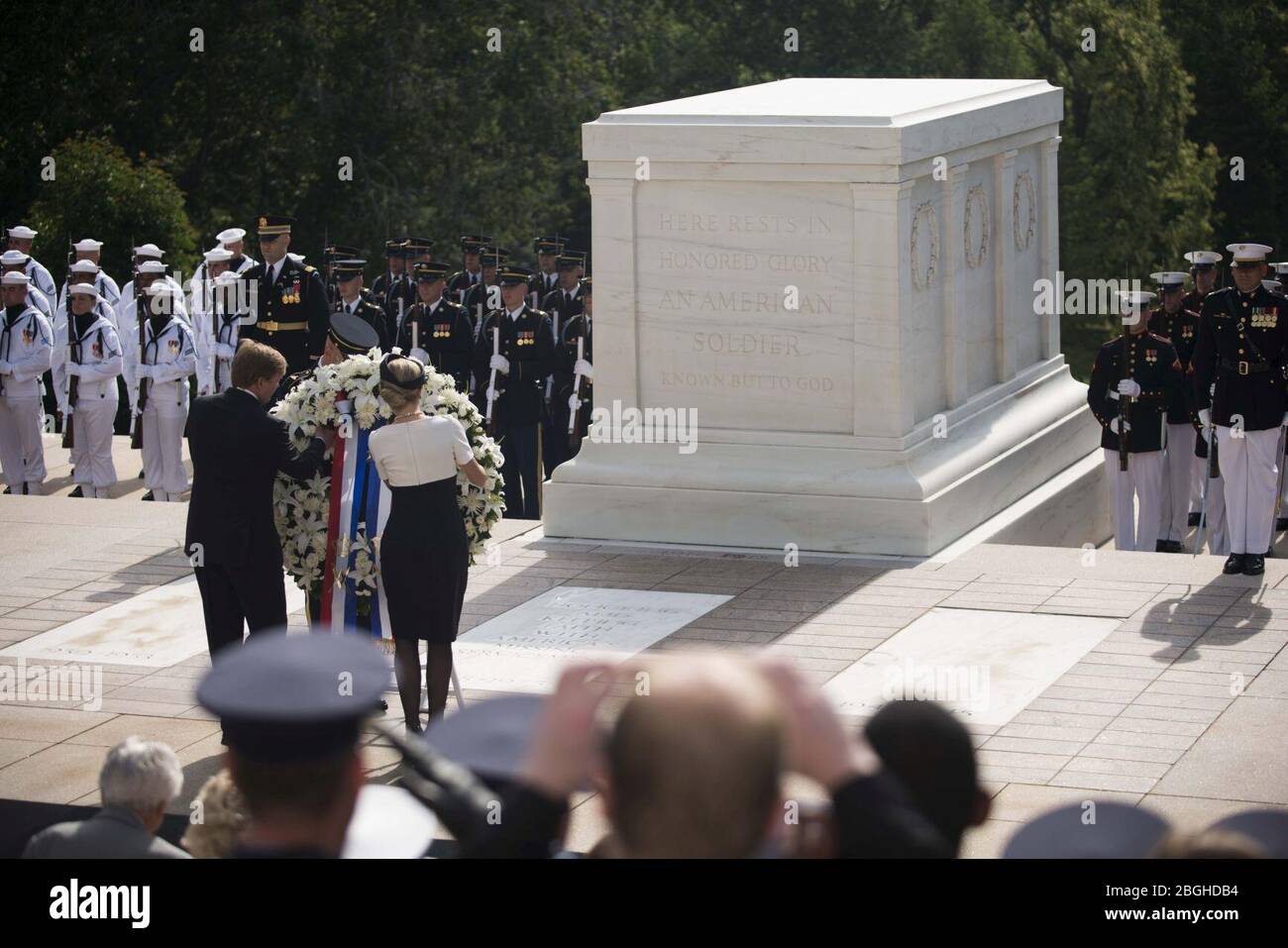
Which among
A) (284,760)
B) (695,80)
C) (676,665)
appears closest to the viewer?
(676,665)

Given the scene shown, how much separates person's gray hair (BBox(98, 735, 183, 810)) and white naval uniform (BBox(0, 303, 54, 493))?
10.8 m

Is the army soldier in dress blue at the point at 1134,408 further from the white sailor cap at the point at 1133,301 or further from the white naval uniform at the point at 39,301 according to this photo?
the white naval uniform at the point at 39,301

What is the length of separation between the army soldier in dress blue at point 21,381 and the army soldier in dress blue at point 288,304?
192 centimetres

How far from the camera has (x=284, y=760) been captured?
8.85ft

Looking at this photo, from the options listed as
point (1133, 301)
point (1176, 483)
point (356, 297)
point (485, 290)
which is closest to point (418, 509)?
point (1133, 301)

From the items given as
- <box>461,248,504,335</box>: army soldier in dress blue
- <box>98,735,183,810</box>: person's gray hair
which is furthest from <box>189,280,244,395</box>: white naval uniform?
<box>98,735,183,810</box>: person's gray hair

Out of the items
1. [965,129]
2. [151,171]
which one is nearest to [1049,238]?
[965,129]

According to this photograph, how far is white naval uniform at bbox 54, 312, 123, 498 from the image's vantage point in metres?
14.1

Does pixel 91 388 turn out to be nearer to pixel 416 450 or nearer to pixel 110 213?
pixel 110 213

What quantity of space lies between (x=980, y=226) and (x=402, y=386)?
228 inches

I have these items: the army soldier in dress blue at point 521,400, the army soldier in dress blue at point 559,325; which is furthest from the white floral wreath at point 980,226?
the army soldier in dress blue at point 559,325

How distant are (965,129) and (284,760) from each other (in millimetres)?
9558

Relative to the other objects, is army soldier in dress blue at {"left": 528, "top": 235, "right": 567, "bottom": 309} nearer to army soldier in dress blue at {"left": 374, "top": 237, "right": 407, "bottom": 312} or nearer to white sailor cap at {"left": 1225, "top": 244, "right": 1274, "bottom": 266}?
army soldier in dress blue at {"left": 374, "top": 237, "right": 407, "bottom": 312}
